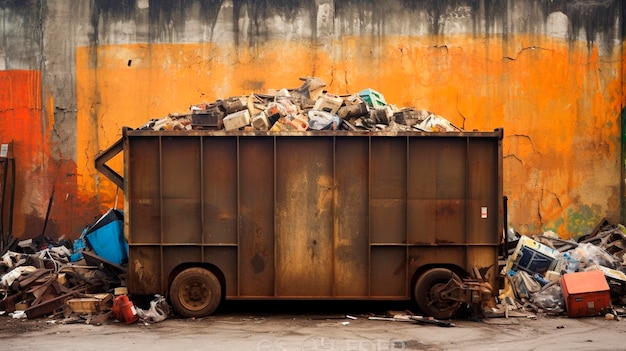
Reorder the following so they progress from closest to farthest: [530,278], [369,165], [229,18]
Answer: [369,165], [530,278], [229,18]

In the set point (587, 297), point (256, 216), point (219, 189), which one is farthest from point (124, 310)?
point (587, 297)

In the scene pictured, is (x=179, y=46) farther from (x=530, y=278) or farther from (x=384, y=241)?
Answer: (x=530, y=278)

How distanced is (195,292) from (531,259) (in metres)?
6.02

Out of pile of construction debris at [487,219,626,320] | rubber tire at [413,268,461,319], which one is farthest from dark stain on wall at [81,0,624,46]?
rubber tire at [413,268,461,319]

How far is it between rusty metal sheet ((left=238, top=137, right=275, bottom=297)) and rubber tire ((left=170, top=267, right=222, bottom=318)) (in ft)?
1.39

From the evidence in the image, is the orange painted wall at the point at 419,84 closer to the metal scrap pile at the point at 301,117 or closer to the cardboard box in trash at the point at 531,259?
the cardboard box in trash at the point at 531,259

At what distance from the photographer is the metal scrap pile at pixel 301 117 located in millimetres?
10875

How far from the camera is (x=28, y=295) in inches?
438

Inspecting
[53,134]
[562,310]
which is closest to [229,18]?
[53,134]

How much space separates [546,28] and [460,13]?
6.44ft

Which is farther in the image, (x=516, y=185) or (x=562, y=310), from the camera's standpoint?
(x=516, y=185)

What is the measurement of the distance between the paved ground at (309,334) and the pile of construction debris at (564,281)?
311mm

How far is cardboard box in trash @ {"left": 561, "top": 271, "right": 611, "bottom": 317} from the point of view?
10.7 meters

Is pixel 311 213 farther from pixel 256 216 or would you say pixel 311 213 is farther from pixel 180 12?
pixel 180 12
